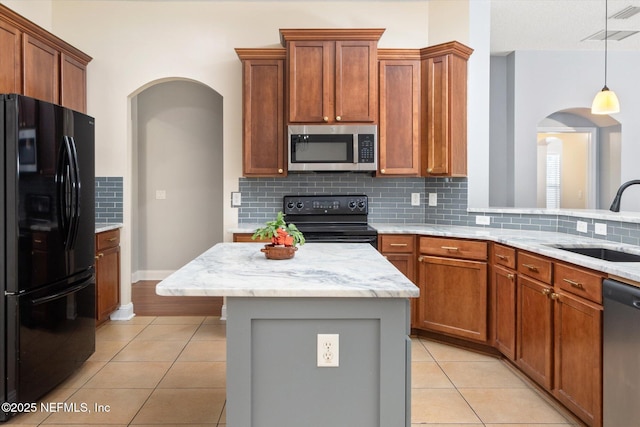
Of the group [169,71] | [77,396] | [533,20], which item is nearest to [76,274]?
[77,396]

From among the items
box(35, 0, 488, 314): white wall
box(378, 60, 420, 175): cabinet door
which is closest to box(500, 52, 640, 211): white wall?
box(35, 0, 488, 314): white wall

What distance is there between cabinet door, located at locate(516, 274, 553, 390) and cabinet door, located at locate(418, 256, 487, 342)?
418 mm

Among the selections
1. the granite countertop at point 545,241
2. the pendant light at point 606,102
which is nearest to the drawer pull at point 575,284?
the granite countertop at point 545,241

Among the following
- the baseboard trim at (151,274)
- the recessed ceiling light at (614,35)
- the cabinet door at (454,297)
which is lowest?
the baseboard trim at (151,274)

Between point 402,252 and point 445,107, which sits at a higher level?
point 445,107

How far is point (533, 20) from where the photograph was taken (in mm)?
4922

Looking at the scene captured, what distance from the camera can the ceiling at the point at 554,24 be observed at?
4562mm

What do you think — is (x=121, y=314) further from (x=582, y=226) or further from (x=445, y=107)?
(x=582, y=226)

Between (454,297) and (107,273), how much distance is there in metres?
2.89

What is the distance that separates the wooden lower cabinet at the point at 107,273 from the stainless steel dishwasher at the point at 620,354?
11.6 ft

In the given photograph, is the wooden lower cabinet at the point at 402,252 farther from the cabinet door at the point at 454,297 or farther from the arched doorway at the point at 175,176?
the arched doorway at the point at 175,176

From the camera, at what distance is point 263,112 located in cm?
397

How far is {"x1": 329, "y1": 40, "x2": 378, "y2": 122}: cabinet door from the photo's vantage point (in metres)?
3.84

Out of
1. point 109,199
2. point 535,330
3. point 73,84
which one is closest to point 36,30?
point 73,84
